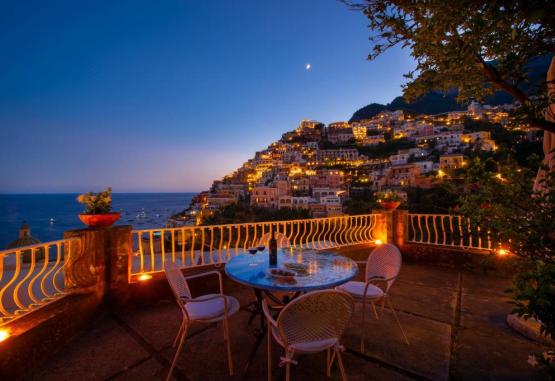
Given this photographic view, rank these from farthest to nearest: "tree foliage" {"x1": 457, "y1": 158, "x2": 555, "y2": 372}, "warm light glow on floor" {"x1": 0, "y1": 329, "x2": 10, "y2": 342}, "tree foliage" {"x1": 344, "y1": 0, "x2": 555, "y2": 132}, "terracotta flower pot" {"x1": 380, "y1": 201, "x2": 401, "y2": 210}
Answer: "terracotta flower pot" {"x1": 380, "y1": 201, "x2": 401, "y2": 210}
"warm light glow on floor" {"x1": 0, "y1": 329, "x2": 10, "y2": 342}
"tree foliage" {"x1": 344, "y1": 0, "x2": 555, "y2": 132}
"tree foliage" {"x1": 457, "y1": 158, "x2": 555, "y2": 372}

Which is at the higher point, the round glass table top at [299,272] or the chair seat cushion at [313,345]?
the round glass table top at [299,272]

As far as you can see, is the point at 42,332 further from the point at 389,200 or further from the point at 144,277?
Answer: the point at 389,200

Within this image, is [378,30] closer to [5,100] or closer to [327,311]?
[327,311]

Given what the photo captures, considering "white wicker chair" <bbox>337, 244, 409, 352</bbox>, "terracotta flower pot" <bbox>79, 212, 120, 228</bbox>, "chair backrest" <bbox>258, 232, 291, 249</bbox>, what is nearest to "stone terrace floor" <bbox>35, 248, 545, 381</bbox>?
"white wicker chair" <bbox>337, 244, 409, 352</bbox>

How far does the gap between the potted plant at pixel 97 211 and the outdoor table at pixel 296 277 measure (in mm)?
1834

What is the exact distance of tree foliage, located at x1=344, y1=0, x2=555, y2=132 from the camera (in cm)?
139

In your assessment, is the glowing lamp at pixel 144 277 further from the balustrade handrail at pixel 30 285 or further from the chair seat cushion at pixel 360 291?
the chair seat cushion at pixel 360 291

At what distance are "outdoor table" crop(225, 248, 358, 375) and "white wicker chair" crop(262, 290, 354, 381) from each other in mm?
258

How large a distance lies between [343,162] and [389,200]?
192ft

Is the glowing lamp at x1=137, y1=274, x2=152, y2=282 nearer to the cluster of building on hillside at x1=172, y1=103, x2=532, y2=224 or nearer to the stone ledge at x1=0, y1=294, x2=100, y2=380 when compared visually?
the stone ledge at x1=0, y1=294, x2=100, y2=380

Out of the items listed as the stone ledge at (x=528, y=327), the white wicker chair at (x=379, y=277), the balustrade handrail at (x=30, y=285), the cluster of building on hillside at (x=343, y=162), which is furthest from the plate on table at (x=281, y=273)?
the cluster of building on hillside at (x=343, y=162)

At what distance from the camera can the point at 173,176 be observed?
245 feet

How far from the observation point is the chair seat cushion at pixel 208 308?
79.9 inches

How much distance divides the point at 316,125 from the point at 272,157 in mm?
25484
